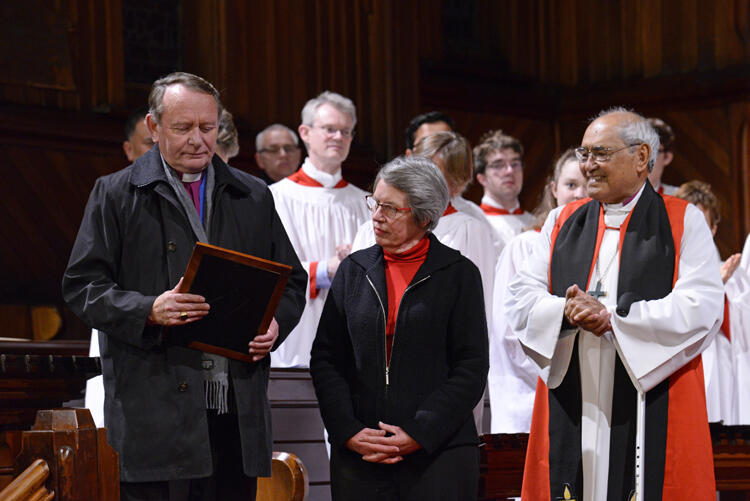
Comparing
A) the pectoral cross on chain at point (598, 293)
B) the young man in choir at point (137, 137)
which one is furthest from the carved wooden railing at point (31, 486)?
the young man in choir at point (137, 137)

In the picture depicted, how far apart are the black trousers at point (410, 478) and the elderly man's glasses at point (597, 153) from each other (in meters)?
1.16

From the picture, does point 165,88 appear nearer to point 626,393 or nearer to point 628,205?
point 628,205

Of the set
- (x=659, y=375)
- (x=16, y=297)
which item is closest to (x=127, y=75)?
(x=16, y=297)

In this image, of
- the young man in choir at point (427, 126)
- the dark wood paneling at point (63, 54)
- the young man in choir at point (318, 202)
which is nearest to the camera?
the young man in choir at point (318, 202)

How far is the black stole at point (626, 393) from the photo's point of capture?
4.14m

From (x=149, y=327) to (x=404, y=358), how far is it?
0.89 metres

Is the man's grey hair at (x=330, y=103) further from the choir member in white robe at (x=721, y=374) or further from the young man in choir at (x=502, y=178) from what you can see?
the choir member in white robe at (x=721, y=374)

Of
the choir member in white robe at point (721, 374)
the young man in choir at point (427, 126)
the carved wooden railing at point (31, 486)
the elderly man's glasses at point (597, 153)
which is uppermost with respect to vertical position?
the young man in choir at point (427, 126)

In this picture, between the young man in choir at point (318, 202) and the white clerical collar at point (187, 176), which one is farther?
the young man in choir at point (318, 202)

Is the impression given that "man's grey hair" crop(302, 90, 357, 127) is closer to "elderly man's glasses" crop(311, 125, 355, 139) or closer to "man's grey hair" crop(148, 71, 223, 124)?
"elderly man's glasses" crop(311, 125, 355, 139)

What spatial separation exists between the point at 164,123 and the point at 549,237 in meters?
1.58

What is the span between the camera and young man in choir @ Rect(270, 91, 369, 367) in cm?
655

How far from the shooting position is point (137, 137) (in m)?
6.18

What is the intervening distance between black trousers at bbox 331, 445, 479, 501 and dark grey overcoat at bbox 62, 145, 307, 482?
356 millimetres
